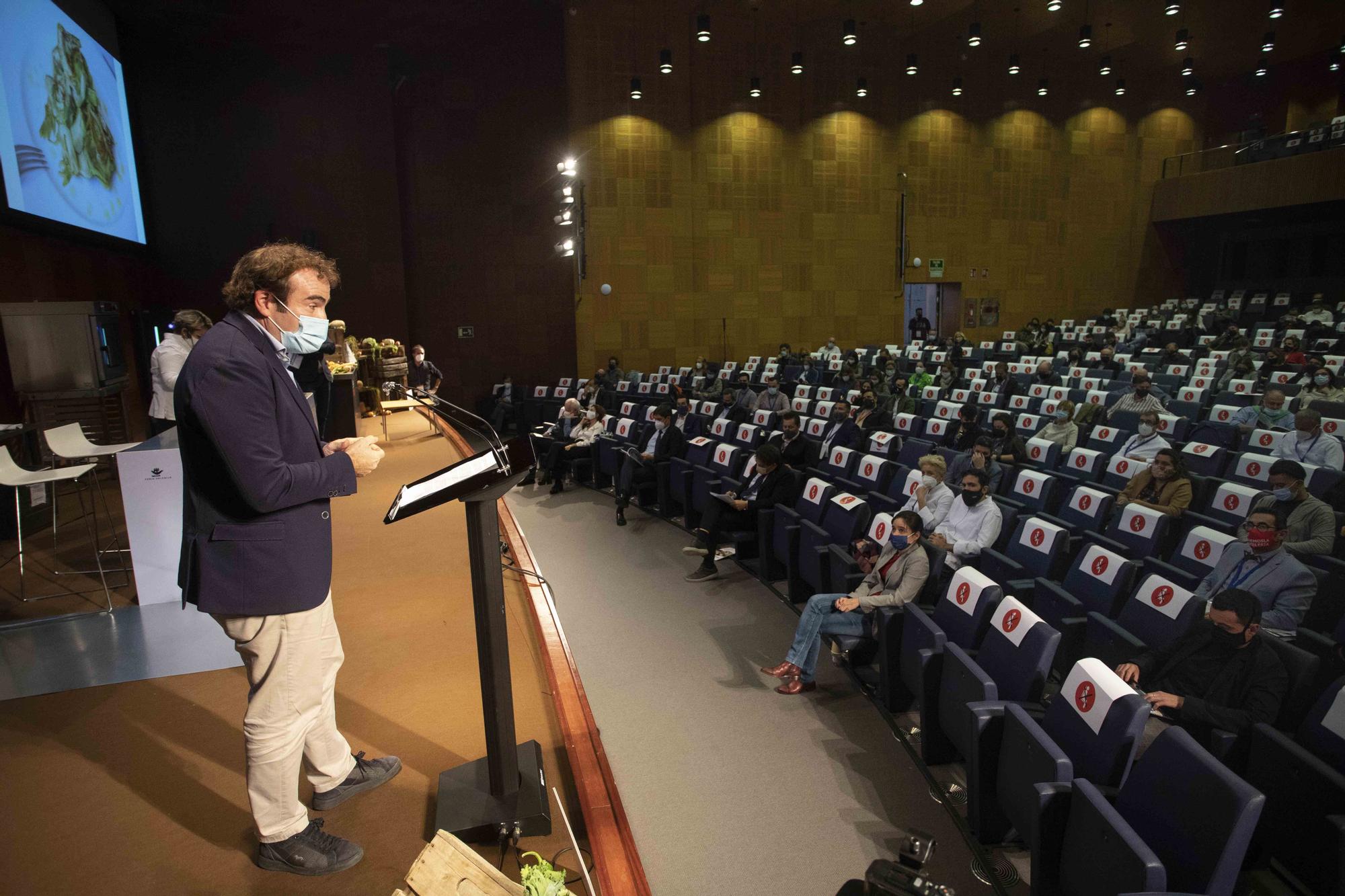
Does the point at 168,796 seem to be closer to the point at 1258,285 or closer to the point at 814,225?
the point at 814,225

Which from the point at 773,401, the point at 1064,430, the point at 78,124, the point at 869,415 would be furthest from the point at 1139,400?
the point at 78,124

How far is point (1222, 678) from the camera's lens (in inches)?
107

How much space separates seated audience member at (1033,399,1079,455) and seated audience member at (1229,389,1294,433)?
1328mm

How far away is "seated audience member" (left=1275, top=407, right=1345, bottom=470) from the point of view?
534 cm

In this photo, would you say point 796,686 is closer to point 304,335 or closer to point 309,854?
point 309,854

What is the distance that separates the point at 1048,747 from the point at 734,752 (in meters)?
1.47

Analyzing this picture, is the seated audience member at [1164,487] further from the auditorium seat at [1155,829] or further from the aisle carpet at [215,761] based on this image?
the aisle carpet at [215,761]

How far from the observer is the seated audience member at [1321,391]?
6.94 metres

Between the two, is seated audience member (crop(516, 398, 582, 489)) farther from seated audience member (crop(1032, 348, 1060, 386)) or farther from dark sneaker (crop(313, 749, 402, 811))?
dark sneaker (crop(313, 749, 402, 811))

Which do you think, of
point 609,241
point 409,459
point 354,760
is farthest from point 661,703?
point 609,241

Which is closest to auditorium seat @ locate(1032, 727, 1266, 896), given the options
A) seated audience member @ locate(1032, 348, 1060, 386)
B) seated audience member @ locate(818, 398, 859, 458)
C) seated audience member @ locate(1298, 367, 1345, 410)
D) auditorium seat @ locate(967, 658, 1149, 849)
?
auditorium seat @ locate(967, 658, 1149, 849)

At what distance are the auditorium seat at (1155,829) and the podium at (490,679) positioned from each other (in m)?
1.46

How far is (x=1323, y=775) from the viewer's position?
2117 millimetres

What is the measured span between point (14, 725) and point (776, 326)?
14.3 meters
